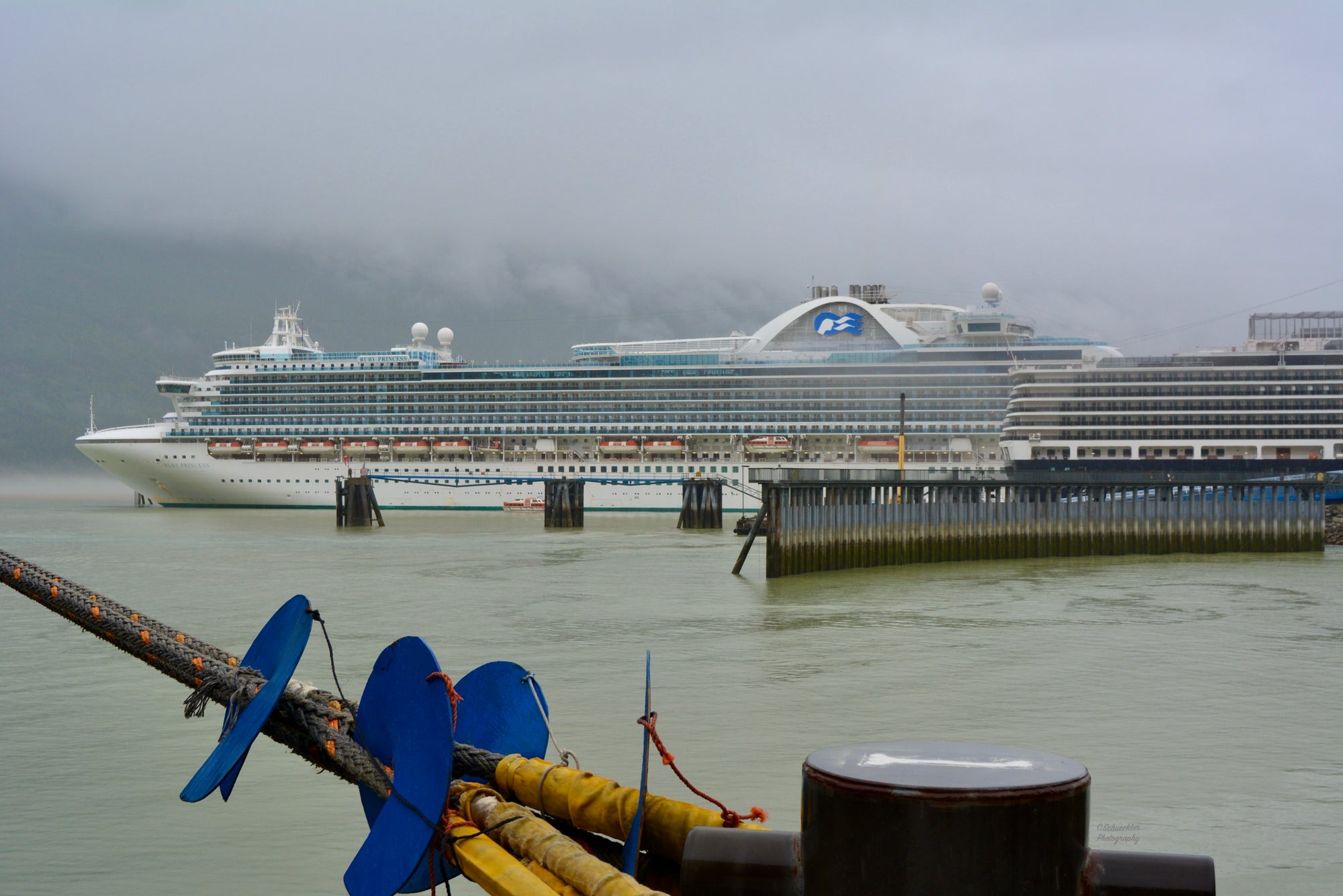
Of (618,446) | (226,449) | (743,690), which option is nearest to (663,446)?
(618,446)

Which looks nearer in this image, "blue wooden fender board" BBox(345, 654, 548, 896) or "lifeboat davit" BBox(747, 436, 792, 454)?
"blue wooden fender board" BBox(345, 654, 548, 896)

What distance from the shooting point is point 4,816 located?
29.8 ft

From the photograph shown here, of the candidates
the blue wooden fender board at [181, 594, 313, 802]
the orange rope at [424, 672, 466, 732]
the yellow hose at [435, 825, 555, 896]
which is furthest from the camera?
the blue wooden fender board at [181, 594, 313, 802]

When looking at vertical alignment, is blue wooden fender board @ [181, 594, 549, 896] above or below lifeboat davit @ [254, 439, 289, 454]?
below

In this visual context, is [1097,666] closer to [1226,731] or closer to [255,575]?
[1226,731]

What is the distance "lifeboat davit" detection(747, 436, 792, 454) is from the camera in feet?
233

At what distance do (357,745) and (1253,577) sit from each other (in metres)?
28.0

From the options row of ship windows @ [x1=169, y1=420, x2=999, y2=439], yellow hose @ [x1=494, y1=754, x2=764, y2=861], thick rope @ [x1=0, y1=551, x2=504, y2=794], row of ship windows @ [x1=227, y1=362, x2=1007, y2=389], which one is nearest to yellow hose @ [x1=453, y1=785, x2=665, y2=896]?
yellow hose @ [x1=494, y1=754, x2=764, y2=861]

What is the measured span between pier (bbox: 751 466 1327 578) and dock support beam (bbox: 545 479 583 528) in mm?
20936

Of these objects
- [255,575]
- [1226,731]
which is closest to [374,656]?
[1226,731]

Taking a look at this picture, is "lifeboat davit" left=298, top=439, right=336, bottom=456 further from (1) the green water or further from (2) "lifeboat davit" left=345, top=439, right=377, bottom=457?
(1) the green water

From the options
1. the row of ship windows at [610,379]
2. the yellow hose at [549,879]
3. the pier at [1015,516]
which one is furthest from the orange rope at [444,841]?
the row of ship windows at [610,379]

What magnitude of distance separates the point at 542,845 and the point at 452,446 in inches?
2772

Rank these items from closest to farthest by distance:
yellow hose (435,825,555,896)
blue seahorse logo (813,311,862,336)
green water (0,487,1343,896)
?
yellow hose (435,825,555,896) → green water (0,487,1343,896) → blue seahorse logo (813,311,862,336)
